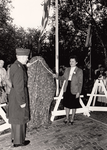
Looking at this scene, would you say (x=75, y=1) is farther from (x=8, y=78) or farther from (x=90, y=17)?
(x=8, y=78)

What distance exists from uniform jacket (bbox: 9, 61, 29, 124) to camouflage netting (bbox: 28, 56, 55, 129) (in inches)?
42.3

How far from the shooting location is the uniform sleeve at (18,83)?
13.3ft

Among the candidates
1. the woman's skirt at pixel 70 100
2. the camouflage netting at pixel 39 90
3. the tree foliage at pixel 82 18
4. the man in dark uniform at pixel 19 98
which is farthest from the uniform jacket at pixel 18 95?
the tree foliage at pixel 82 18

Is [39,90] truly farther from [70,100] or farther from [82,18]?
[82,18]

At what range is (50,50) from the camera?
116 ft

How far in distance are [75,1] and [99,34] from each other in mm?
4395

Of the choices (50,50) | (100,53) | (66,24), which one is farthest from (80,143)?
(50,50)

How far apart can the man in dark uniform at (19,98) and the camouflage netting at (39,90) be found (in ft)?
3.40

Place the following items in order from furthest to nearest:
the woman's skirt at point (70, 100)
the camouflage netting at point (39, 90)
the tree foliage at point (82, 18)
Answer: the tree foliage at point (82, 18) → the woman's skirt at point (70, 100) → the camouflage netting at point (39, 90)

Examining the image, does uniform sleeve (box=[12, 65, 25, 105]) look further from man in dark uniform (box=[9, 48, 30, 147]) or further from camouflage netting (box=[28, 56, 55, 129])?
camouflage netting (box=[28, 56, 55, 129])

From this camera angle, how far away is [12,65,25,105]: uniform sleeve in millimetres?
4051

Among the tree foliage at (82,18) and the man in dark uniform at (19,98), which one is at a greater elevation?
the tree foliage at (82,18)

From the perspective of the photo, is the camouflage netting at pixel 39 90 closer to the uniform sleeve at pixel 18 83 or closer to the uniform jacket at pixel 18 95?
the uniform jacket at pixel 18 95

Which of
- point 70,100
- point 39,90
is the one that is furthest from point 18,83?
point 70,100
